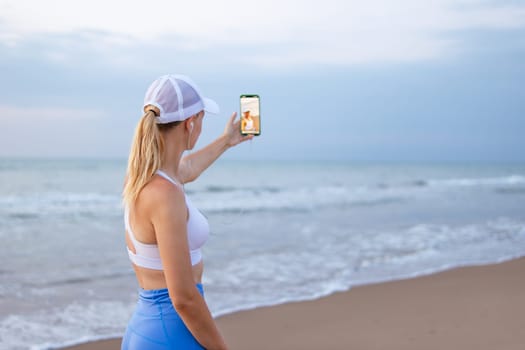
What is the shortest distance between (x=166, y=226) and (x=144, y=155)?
0.28m

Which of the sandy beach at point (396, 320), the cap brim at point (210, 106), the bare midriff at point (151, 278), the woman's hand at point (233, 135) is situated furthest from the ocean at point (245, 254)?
the cap brim at point (210, 106)

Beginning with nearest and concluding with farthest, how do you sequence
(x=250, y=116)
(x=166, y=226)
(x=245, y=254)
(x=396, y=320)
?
(x=166, y=226) < (x=250, y=116) < (x=396, y=320) < (x=245, y=254)

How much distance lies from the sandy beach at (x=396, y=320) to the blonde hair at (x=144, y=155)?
3457 millimetres

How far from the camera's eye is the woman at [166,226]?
1849mm

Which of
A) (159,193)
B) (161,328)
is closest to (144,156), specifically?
(159,193)

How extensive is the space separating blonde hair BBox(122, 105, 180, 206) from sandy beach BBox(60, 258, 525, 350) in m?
3.46

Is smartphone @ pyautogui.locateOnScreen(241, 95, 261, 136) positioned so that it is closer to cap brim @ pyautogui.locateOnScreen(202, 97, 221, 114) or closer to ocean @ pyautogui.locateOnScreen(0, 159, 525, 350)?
ocean @ pyautogui.locateOnScreen(0, 159, 525, 350)

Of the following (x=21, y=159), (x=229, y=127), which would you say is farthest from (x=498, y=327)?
(x=21, y=159)

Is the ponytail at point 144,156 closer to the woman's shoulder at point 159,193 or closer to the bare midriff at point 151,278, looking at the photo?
the woman's shoulder at point 159,193

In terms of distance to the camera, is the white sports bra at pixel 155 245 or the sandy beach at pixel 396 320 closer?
the white sports bra at pixel 155 245

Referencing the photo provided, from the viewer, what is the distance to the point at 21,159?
160 feet

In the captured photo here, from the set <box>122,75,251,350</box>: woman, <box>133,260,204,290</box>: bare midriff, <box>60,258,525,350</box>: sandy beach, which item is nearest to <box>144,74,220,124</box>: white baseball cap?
<box>122,75,251,350</box>: woman

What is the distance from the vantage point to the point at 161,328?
2055 mm

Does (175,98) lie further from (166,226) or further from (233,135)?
(233,135)
